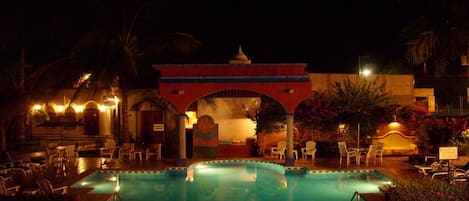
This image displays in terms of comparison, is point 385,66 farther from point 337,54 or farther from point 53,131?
point 53,131

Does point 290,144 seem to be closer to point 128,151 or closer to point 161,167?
point 161,167

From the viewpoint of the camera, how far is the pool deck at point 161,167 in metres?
13.9

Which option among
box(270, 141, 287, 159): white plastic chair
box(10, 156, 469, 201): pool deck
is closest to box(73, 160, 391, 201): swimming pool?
box(10, 156, 469, 201): pool deck

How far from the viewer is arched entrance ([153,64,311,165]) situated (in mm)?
16266

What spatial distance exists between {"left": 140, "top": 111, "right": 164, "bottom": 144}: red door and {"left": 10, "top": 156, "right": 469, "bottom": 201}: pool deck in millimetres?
4231

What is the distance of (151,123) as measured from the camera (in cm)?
2242

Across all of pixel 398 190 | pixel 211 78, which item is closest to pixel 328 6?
pixel 211 78

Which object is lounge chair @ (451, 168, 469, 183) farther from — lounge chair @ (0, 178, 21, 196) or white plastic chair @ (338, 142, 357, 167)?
lounge chair @ (0, 178, 21, 196)

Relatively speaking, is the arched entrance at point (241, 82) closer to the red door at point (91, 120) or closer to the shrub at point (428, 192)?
the shrub at point (428, 192)

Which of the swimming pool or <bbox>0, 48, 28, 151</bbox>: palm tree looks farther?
<bbox>0, 48, 28, 151</bbox>: palm tree

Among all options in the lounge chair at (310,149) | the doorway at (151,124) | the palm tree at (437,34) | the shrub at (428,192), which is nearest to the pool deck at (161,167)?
the lounge chair at (310,149)

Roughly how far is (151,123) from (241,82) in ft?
25.1

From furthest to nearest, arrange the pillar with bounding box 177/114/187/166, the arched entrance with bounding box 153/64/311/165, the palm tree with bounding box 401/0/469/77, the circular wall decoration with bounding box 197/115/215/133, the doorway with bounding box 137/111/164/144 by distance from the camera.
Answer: the doorway with bounding box 137/111/164/144, the circular wall decoration with bounding box 197/115/215/133, the pillar with bounding box 177/114/187/166, the arched entrance with bounding box 153/64/311/165, the palm tree with bounding box 401/0/469/77

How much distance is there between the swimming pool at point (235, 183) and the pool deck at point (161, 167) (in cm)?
29
